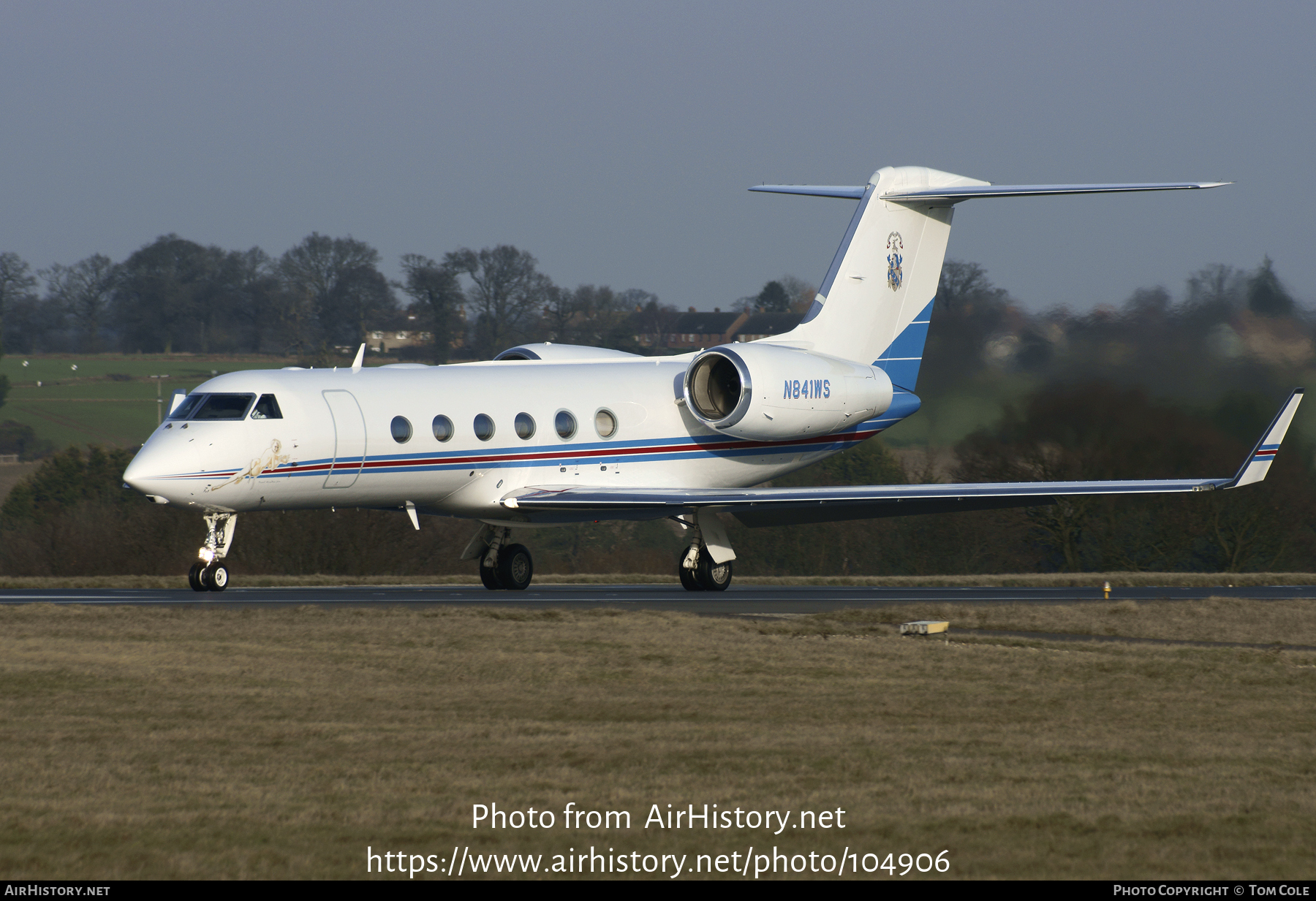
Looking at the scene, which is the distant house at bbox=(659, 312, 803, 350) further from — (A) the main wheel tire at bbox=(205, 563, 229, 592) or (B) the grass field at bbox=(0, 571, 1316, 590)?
(A) the main wheel tire at bbox=(205, 563, 229, 592)

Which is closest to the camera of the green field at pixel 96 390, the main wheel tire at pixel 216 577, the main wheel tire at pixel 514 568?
the main wheel tire at pixel 216 577

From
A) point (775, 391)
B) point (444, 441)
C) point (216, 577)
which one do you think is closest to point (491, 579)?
point (444, 441)

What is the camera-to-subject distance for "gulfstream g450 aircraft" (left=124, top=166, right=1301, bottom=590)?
21.0 m

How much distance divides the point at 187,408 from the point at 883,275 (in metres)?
13.1

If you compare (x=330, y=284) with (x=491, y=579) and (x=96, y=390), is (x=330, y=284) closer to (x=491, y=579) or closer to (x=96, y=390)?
(x=96, y=390)

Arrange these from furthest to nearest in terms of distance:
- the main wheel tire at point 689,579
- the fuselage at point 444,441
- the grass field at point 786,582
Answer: the grass field at point 786,582 < the main wheel tire at point 689,579 < the fuselage at point 444,441

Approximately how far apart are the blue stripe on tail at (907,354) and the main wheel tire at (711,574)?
18.3 feet

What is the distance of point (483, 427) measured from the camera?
2280cm

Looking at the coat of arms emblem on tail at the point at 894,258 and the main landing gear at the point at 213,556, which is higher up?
the coat of arms emblem on tail at the point at 894,258

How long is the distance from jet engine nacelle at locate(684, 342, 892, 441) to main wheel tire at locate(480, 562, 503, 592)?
428cm

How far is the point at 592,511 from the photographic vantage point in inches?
920

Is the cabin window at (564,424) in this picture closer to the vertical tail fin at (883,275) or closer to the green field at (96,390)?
the vertical tail fin at (883,275)

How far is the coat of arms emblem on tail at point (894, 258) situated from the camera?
91.9 feet

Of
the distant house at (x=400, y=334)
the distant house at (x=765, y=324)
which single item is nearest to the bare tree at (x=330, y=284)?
the distant house at (x=400, y=334)
